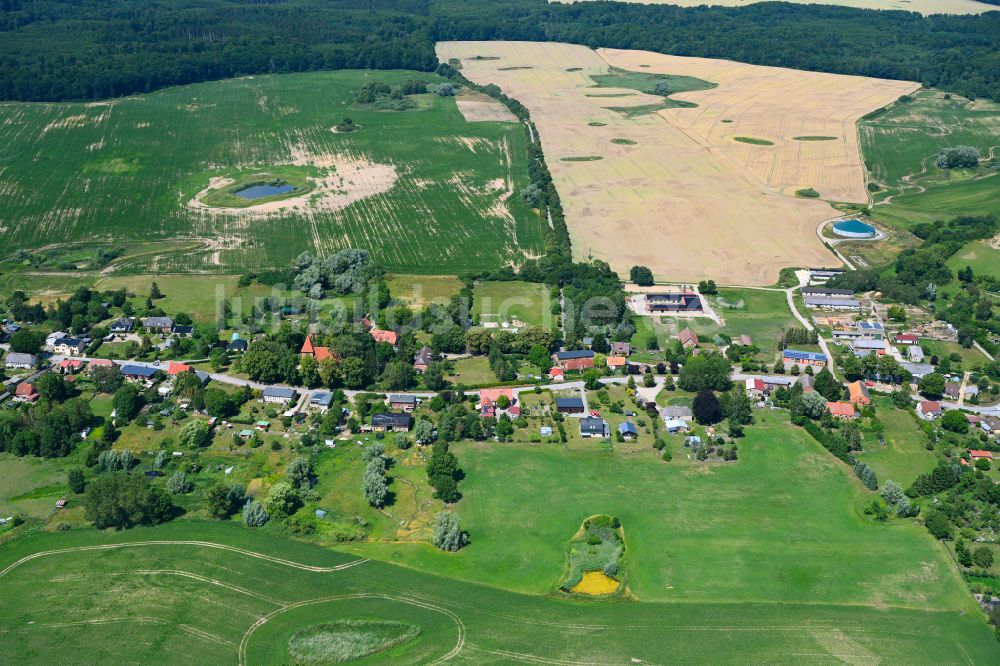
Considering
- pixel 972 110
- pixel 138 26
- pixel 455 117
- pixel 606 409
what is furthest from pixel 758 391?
pixel 138 26

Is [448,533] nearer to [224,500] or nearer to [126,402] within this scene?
[224,500]

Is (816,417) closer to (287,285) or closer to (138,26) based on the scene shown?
(287,285)

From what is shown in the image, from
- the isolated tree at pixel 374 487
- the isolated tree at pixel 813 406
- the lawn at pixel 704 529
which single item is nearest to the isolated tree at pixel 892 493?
the lawn at pixel 704 529

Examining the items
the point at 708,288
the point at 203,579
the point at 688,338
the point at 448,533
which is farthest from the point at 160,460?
the point at 708,288

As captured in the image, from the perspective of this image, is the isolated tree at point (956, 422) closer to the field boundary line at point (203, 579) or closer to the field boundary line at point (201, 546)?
the field boundary line at point (201, 546)

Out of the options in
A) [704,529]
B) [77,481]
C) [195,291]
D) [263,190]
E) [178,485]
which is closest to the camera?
[704,529]
